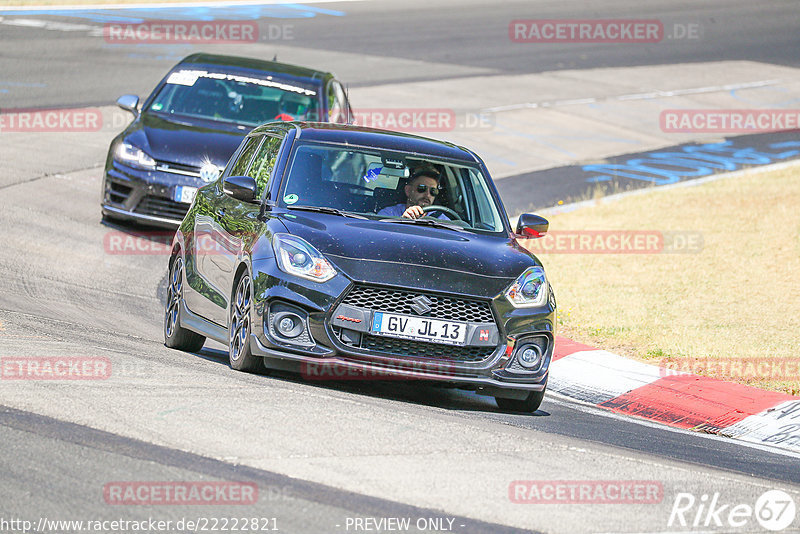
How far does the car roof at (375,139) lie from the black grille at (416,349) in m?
1.81

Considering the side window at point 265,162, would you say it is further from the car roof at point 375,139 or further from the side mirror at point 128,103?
the side mirror at point 128,103

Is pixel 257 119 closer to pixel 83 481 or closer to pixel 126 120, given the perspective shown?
pixel 126 120

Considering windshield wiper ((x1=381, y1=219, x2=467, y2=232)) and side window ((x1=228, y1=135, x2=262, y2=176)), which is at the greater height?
side window ((x1=228, y1=135, x2=262, y2=176))

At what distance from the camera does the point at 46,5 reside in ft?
107

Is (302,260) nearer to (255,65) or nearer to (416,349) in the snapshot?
(416,349)

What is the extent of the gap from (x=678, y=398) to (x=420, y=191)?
239cm

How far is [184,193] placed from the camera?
538 inches

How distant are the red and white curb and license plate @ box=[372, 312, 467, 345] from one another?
2040 mm

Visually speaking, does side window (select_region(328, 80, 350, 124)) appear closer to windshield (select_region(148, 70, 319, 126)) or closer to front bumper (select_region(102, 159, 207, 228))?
windshield (select_region(148, 70, 319, 126))

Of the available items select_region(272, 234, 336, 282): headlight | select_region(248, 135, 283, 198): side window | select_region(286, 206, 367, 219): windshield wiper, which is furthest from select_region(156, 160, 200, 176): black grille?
select_region(272, 234, 336, 282): headlight

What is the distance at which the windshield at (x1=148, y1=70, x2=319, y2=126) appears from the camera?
1488cm

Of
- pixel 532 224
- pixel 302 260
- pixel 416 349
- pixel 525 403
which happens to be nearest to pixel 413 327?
pixel 416 349

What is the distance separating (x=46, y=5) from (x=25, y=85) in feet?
35.4

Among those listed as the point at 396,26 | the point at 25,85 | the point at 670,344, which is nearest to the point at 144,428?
the point at 670,344
